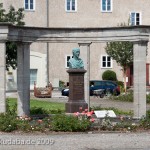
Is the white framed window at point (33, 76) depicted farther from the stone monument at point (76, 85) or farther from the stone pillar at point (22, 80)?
the stone pillar at point (22, 80)

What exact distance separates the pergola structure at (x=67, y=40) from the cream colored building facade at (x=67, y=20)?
28626 mm

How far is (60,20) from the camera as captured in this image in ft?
166

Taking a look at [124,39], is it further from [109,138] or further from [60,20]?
[60,20]

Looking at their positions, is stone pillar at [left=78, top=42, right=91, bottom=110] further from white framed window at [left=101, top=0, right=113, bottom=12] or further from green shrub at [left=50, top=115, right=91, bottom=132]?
white framed window at [left=101, top=0, right=113, bottom=12]

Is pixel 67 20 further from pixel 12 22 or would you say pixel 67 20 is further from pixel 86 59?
pixel 86 59

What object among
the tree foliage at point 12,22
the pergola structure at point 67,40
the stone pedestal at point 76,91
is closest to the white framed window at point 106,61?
the tree foliage at point 12,22

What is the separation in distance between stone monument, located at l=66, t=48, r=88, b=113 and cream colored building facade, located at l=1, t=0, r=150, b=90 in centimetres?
2882

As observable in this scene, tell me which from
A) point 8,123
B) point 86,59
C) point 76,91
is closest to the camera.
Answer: point 8,123

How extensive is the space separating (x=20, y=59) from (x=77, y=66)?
7.28 ft

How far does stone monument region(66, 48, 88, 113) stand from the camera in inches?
798

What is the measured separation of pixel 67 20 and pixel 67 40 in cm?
3002

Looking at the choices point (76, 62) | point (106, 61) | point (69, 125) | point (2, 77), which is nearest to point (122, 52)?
point (106, 61)

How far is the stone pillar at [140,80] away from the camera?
19328mm

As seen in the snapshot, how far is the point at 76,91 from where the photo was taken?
2042 cm
